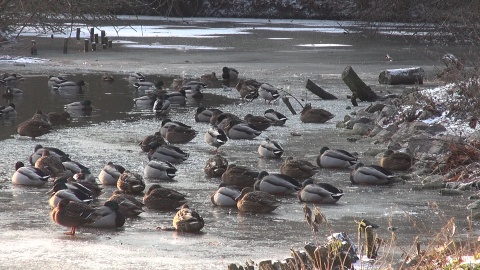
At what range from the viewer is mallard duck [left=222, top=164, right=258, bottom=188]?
366 inches

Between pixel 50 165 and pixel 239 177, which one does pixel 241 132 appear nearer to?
pixel 239 177

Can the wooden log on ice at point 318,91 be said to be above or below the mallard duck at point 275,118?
below

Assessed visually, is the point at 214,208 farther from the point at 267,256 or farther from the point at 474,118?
the point at 474,118

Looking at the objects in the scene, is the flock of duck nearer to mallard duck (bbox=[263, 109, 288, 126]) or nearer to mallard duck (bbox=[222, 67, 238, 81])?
mallard duck (bbox=[263, 109, 288, 126])

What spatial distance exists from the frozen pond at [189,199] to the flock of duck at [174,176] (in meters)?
0.11

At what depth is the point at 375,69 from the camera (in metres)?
24.5

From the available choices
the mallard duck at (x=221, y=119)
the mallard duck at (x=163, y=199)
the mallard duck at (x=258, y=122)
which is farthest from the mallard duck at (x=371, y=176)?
the mallard duck at (x=258, y=122)

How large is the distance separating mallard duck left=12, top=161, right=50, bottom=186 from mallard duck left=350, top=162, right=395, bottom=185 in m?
3.12

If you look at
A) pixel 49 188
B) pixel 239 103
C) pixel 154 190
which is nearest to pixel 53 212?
Answer: pixel 154 190

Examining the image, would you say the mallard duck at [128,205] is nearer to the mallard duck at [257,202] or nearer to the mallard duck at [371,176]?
the mallard duck at [257,202]

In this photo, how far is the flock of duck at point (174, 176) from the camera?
24.6ft

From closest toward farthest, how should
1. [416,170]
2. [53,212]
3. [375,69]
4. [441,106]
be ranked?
[53,212] → [416,170] → [441,106] → [375,69]

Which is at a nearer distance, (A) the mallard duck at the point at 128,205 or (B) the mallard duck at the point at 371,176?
(A) the mallard duck at the point at 128,205

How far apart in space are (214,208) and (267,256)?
76.0 inches
